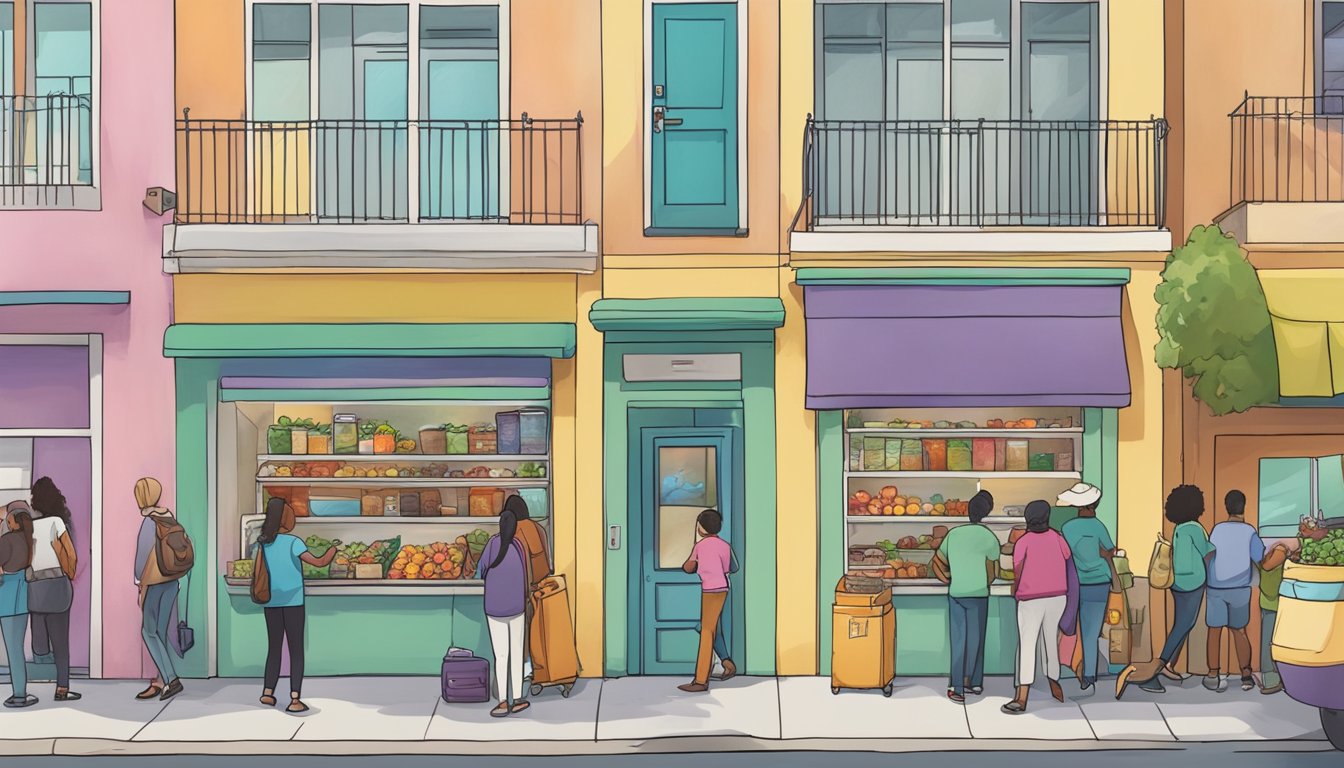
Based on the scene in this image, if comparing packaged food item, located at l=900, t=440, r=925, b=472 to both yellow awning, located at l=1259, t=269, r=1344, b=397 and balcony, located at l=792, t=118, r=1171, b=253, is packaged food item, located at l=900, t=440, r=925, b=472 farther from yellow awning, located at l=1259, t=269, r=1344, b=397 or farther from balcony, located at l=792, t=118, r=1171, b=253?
yellow awning, located at l=1259, t=269, r=1344, b=397

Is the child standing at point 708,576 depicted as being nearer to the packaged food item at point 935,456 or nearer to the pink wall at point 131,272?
the packaged food item at point 935,456

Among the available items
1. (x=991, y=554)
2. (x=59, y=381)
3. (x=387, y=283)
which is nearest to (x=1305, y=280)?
(x=991, y=554)

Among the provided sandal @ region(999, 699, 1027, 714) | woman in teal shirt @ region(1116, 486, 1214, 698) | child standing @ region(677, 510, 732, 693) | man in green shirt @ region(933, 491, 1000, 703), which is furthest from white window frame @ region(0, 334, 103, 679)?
woman in teal shirt @ region(1116, 486, 1214, 698)

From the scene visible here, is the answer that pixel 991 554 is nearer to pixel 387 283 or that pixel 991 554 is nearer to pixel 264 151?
pixel 387 283

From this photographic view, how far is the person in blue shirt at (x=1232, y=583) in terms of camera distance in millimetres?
10508

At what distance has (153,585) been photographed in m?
10.3

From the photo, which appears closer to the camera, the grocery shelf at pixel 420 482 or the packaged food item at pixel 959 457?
the grocery shelf at pixel 420 482

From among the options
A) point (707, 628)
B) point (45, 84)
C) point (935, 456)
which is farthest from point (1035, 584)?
point (45, 84)

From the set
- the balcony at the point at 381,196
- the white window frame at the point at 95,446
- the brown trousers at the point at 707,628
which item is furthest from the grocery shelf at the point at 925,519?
the white window frame at the point at 95,446

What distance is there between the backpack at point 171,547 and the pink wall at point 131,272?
124 centimetres

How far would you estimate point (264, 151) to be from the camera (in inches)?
456

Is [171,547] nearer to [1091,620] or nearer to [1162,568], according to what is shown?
[1091,620]

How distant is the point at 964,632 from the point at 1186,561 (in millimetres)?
2122

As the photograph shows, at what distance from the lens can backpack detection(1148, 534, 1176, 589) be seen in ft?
34.3
